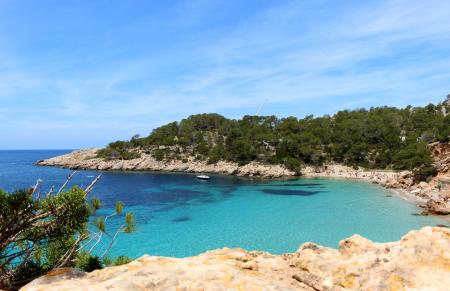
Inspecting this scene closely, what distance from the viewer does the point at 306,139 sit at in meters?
88.8

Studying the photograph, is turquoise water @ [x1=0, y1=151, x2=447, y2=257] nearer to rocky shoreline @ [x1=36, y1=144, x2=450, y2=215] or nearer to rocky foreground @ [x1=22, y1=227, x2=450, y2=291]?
rocky shoreline @ [x1=36, y1=144, x2=450, y2=215]

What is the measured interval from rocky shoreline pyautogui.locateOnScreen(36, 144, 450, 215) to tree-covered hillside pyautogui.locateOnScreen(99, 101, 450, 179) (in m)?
2.83

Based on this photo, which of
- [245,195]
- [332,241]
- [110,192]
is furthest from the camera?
[110,192]

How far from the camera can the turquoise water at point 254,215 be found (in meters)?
31.0

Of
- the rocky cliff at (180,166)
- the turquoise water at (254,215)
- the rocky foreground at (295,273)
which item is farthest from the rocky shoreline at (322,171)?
the rocky foreground at (295,273)

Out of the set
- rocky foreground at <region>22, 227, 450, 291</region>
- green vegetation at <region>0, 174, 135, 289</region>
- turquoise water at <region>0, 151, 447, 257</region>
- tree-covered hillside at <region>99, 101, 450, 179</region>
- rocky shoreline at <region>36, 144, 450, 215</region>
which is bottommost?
turquoise water at <region>0, 151, 447, 257</region>

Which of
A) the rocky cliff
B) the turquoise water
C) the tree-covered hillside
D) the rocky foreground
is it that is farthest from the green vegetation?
the rocky cliff

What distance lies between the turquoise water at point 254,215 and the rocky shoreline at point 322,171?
139 inches

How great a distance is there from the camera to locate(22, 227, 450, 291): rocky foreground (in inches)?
275

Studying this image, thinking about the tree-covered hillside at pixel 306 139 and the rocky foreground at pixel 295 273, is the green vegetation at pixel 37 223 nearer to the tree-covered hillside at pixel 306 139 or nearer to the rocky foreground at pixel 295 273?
the rocky foreground at pixel 295 273

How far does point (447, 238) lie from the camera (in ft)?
26.6

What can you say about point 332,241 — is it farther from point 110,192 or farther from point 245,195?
point 110,192

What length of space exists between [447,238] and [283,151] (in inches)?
3142

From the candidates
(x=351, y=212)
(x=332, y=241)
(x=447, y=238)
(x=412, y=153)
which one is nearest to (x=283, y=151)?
(x=412, y=153)
